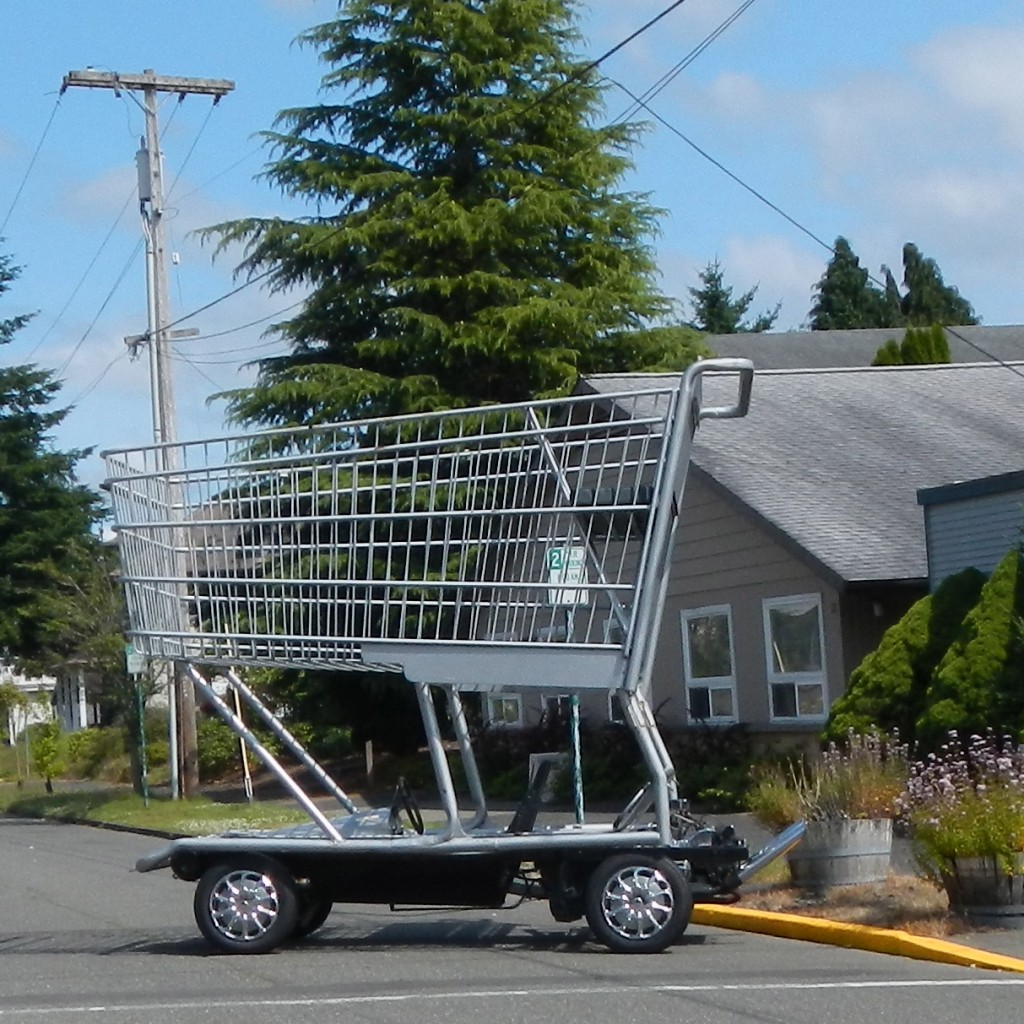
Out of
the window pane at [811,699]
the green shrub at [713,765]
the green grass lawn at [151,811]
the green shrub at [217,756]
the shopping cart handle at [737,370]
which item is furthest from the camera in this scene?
the green shrub at [217,756]

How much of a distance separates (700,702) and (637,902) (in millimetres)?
13465

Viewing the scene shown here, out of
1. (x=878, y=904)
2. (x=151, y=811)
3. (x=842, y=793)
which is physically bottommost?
(x=878, y=904)

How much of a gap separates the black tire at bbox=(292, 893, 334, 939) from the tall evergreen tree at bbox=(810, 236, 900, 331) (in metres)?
68.8

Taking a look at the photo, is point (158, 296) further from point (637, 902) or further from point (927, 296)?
point (927, 296)

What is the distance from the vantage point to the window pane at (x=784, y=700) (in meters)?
21.9

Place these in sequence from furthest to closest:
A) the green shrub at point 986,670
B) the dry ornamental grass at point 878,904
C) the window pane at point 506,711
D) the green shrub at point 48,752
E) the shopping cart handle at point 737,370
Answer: the green shrub at point 48,752 → the window pane at point 506,711 → the green shrub at point 986,670 → the dry ornamental grass at point 878,904 → the shopping cart handle at point 737,370

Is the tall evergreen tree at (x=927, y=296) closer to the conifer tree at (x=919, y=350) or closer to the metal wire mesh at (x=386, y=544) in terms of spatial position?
the conifer tree at (x=919, y=350)

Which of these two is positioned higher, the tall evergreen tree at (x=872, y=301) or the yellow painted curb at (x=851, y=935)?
the tall evergreen tree at (x=872, y=301)

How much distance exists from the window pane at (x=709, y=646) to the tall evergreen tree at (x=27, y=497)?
3288cm

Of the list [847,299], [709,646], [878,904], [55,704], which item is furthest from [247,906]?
[847,299]

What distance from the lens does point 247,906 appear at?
10.9 meters

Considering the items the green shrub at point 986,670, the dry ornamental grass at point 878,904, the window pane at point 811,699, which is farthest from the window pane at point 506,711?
the dry ornamental grass at point 878,904

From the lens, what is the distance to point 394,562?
11148 mm

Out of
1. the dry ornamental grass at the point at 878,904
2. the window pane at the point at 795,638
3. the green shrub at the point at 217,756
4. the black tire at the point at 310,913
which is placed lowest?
the dry ornamental grass at the point at 878,904
